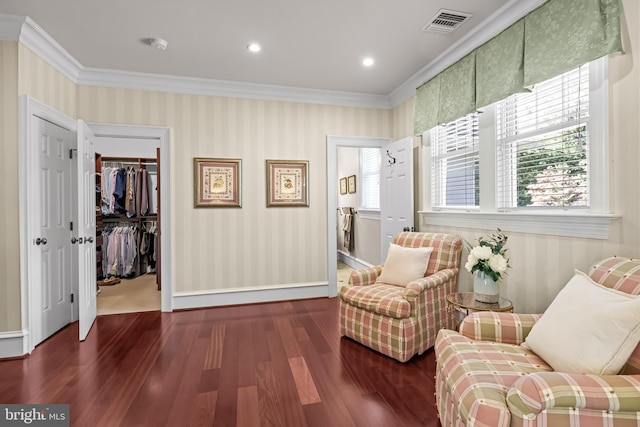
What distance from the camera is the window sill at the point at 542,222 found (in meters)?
1.99

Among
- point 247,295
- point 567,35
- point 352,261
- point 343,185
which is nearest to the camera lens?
point 567,35

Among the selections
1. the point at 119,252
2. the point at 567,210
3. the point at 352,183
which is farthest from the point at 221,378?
the point at 352,183

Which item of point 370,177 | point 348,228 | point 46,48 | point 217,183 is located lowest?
point 348,228

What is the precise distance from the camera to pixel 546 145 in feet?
→ 7.96

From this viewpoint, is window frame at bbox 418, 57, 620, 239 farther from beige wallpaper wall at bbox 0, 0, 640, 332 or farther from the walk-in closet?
the walk-in closet

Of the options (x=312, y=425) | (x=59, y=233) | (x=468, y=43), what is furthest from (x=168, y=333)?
(x=468, y=43)

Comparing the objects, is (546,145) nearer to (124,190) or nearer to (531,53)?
(531,53)

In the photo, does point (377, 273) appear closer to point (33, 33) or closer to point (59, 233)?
point (59, 233)

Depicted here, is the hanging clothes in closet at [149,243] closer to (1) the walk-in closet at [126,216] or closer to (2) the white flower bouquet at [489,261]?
(1) the walk-in closet at [126,216]

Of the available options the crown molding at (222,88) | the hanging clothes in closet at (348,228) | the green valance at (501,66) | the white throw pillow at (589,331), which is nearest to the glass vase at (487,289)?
the white throw pillow at (589,331)

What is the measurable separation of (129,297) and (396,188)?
388cm

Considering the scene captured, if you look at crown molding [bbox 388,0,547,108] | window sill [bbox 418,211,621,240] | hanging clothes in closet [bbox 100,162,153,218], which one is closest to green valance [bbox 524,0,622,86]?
crown molding [bbox 388,0,547,108]

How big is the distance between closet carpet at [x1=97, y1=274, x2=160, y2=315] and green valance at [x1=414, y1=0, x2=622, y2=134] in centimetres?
412

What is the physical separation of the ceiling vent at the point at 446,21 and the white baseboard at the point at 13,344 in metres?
4.29
